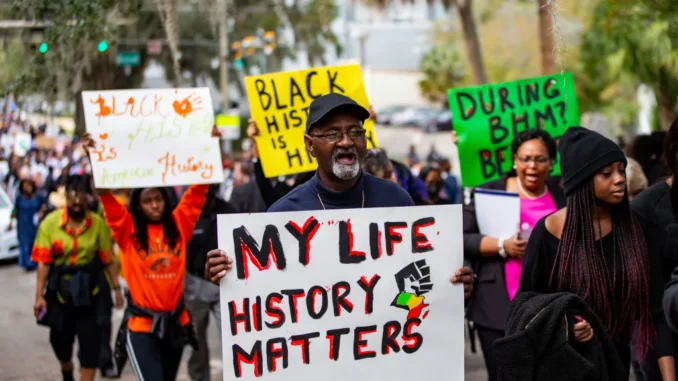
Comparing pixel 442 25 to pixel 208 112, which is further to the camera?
pixel 442 25

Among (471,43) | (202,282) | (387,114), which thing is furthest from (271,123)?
(387,114)

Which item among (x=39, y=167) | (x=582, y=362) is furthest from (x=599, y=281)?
(x=39, y=167)

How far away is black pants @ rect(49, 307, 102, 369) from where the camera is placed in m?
7.94

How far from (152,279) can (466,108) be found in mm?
2562

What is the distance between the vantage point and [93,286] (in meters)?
8.02

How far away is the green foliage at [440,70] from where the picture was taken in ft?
207

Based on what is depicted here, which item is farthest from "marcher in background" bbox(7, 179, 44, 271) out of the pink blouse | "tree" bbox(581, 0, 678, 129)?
the pink blouse

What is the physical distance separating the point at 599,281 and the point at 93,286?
15.2 feet

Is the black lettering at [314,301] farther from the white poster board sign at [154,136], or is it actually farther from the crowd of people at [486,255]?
the white poster board sign at [154,136]

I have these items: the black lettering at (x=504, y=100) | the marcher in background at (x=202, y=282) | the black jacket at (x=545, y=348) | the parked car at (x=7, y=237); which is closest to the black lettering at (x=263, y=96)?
the marcher in background at (x=202, y=282)

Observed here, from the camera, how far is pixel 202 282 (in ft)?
27.6

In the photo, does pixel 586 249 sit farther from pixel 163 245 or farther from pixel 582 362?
pixel 163 245

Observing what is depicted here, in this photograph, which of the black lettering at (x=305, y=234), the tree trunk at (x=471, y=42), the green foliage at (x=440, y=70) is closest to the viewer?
the black lettering at (x=305, y=234)

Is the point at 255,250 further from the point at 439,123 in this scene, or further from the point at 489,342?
the point at 439,123
